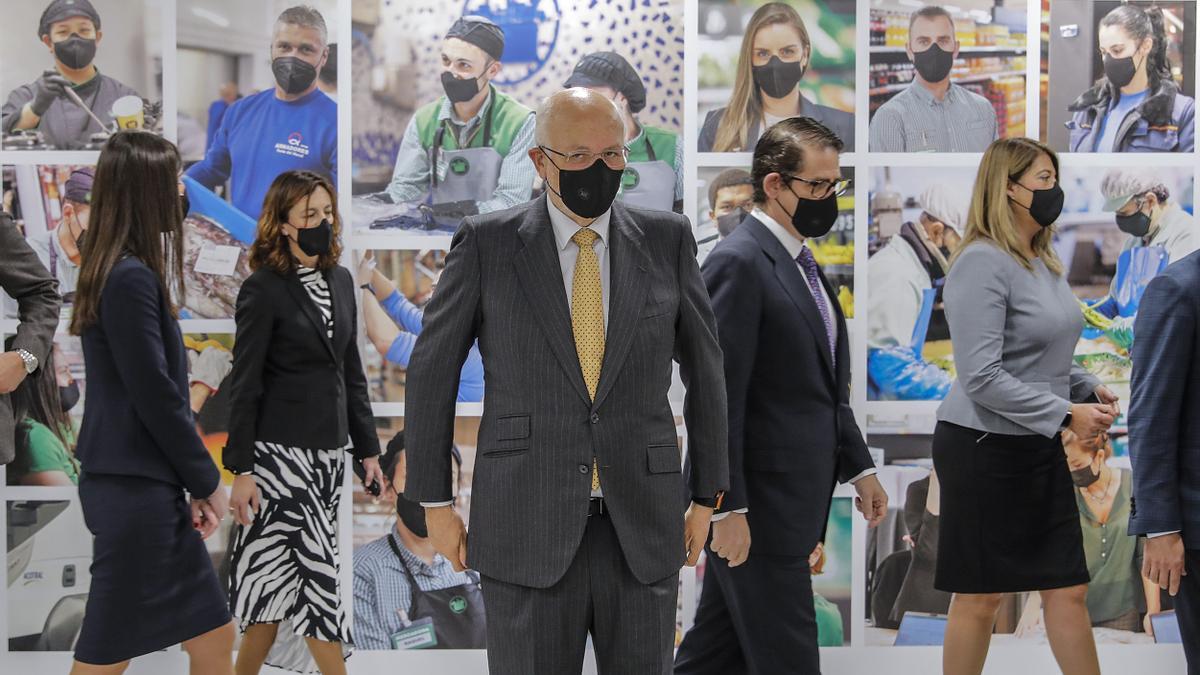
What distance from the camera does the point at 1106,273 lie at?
3.94 m

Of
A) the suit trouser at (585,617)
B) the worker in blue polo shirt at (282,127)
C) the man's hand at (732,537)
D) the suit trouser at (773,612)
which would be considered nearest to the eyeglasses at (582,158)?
the suit trouser at (585,617)

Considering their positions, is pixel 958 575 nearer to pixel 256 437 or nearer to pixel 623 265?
pixel 623 265

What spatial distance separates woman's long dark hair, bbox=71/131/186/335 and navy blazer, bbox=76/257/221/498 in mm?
45

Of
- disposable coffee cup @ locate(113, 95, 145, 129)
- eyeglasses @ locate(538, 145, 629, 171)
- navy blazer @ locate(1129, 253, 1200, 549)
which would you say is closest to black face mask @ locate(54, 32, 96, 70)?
disposable coffee cup @ locate(113, 95, 145, 129)

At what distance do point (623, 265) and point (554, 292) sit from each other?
142 millimetres

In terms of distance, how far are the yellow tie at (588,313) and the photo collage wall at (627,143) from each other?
1.81m

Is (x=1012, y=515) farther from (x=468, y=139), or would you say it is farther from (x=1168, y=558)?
(x=468, y=139)

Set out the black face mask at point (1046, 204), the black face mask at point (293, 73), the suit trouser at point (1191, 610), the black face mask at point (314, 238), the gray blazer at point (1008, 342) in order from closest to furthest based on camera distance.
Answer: the suit trouser at point (1191, 610)
the gray blazer at point (1008, 342)
the black face mask at point (1046, 204)
the black face mask at point (314, 238)
the black face mask at point (293, 73)

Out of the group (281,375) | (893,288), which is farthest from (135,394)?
(893,288)

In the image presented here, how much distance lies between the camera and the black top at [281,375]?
3.17 metres

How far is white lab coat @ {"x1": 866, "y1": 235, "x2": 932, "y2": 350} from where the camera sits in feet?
12.7

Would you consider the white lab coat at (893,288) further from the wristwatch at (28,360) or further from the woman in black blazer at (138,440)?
the wristwatch at (28,360)

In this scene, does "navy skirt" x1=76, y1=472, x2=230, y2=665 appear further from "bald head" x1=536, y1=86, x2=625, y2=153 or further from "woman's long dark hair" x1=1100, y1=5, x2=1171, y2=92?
"woman's long dark hair" x1=1100, y1=5, x2=1171, y2=92

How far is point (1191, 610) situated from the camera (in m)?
2.24
